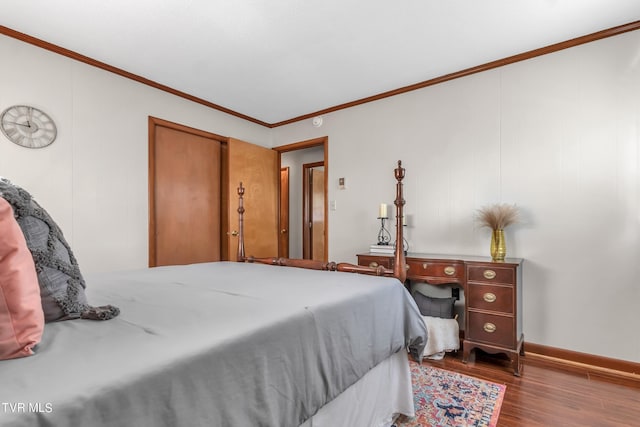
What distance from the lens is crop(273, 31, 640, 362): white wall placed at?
7.69ft

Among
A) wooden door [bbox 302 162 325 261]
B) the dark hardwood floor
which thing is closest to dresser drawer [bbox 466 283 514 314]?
the dark hardwood floor

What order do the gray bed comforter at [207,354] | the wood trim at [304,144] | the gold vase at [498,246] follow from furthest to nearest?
the wood trim at [304,144]
the gold vase at [498,246]
the gray bed comforter at [207,354]

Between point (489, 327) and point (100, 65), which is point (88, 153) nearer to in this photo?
point (100, 65)

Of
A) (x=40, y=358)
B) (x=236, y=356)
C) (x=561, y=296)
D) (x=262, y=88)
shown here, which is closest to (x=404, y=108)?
(x=262, y=88)

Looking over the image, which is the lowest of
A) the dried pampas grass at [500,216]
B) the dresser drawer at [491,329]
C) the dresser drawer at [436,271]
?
the dresser drawer at [491,329]

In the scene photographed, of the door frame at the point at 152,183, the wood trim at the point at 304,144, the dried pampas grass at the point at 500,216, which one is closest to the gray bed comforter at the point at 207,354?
the dried pampas grass at the point at 500,216

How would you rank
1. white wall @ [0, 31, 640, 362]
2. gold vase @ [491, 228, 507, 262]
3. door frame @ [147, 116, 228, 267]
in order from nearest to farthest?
1. white wall @ [0, 31, 640, 362]
2. gold vase @ [491, 228, 507, 262]
3. door frame @ [147, 116, 228, 267]

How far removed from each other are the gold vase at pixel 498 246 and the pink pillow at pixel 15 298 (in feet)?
8.88

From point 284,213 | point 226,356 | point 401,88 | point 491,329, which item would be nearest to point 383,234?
point 491,329

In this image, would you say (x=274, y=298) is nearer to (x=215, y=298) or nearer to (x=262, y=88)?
(x=215, y=298)

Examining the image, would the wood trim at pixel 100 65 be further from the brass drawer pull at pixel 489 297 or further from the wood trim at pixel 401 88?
the brass drawer pull at pixel 489 297

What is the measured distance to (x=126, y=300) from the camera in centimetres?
121

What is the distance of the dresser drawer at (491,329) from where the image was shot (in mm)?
2357

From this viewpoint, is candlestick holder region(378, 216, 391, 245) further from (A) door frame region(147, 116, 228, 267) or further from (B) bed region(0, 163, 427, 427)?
(A) door frame region(147, 116, 228, 267)
